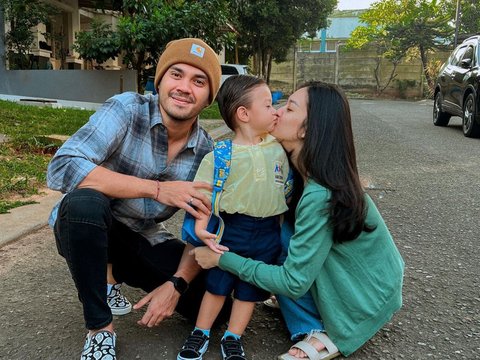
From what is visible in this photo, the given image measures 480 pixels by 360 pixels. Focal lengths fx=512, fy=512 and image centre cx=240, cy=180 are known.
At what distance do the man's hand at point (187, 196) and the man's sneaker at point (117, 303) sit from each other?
25.6 inches

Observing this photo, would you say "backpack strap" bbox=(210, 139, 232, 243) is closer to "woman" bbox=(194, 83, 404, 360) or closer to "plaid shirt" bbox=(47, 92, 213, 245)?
"woman" bbox=(194, 83, 404, 360)

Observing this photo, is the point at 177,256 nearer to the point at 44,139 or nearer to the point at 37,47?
the point at 44,139

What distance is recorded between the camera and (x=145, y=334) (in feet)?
7.44

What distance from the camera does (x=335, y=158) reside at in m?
1.96

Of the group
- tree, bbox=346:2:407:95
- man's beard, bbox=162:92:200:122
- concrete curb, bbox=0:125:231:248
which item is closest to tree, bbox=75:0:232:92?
concrete curb, bbox=0:125:231:248

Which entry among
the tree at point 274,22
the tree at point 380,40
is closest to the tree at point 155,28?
the tree at point 274,22

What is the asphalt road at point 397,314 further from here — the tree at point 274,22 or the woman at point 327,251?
the tree at point 274,22

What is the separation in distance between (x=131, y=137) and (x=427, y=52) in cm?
3072

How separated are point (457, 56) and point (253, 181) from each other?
32.9 feet

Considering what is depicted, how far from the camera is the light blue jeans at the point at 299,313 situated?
2119 millimetres

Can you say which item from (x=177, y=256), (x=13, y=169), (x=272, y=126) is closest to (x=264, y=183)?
(x=272, y=126)

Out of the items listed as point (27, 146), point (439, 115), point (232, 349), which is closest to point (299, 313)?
point (232, 349)

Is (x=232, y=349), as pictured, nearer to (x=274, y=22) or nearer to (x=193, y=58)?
(x=193, y=58)

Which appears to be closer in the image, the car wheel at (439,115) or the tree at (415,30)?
the car wheel at (439,115)
